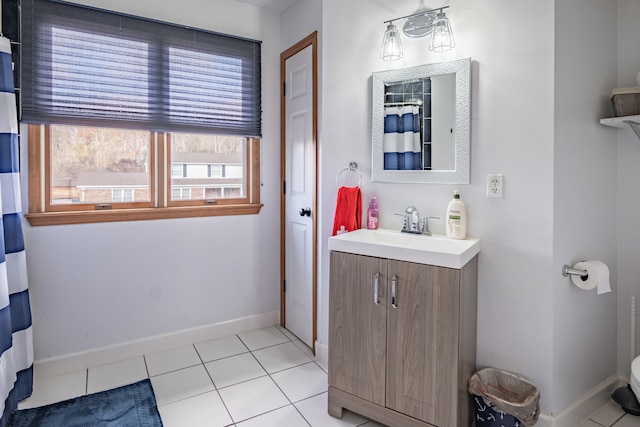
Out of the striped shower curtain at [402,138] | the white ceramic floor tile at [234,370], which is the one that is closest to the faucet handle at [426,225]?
the striped shower curtain at [402,138]

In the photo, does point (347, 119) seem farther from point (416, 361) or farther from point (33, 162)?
point (33, 162)

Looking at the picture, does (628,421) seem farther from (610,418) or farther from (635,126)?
(635,126)

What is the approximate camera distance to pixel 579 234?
1.92 metres

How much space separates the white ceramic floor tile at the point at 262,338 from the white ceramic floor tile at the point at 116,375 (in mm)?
721

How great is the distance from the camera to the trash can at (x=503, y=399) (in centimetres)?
167

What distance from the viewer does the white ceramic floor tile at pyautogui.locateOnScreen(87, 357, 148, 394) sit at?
2.35 m

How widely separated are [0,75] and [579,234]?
2.93 metres

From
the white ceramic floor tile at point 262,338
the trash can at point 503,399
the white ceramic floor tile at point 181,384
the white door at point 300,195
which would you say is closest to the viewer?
the trash can at point 503,399

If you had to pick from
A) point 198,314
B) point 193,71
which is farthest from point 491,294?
point 193,71

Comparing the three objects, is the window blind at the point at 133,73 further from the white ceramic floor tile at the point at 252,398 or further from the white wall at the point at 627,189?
the white wall at the point at 627,189

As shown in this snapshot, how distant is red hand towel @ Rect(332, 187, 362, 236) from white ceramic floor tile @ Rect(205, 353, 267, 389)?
1076mm

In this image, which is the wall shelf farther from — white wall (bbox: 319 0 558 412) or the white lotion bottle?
the white lotion bottle

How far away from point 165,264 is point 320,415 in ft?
4.90

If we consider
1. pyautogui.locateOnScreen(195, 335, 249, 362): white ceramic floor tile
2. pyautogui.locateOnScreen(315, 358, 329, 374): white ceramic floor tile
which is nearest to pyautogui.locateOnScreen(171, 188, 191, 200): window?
pyautogui.locateOnScreen(195, 335, 249, 362): white ceramic floor tile
